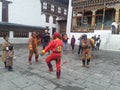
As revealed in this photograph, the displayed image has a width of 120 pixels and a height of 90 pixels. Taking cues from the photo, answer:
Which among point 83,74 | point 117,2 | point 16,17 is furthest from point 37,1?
point 83,74

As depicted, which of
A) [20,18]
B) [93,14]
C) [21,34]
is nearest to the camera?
[93,14]

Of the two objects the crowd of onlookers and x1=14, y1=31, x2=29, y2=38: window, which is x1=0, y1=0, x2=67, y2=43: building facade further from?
the crowd of onlookers

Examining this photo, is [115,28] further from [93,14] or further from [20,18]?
[20,18]

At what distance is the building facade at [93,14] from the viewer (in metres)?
18.5

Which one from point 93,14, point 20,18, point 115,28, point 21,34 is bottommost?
point 21,34

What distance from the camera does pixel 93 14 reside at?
65.9ft

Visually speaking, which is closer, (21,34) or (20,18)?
(21,34)

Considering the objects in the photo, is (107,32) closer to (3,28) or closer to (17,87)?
(3,28)

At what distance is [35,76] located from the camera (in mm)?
5352

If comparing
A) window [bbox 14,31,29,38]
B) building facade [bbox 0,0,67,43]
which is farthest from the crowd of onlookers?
window [bbox 14,31,29,38]

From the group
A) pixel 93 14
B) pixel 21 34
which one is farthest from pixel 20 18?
pixel 93 14

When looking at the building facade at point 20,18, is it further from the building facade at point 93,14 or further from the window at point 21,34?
the building facade at point 93,14

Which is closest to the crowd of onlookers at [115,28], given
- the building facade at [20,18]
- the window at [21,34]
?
the building facade at [20,18]

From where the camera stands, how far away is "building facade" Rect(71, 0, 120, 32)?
18511 mm
